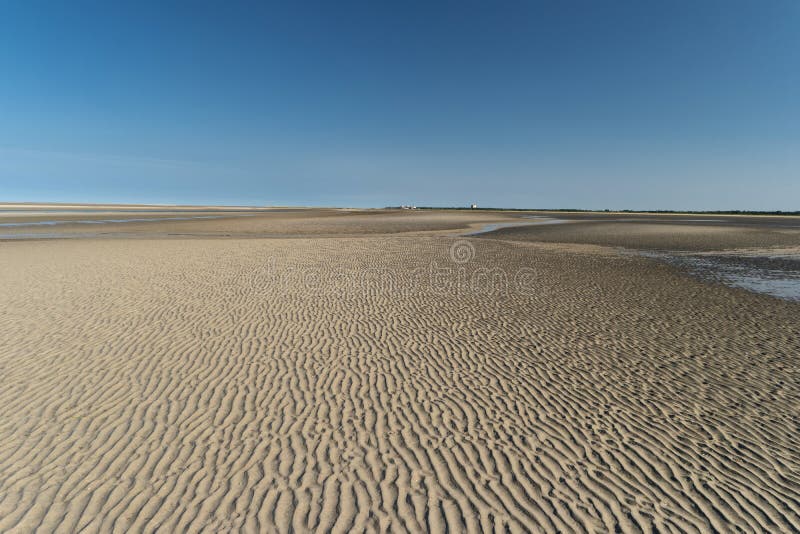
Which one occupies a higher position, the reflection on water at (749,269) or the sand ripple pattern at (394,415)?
the reflection on water at (749,269)

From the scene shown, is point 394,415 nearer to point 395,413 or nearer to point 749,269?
point 395,413

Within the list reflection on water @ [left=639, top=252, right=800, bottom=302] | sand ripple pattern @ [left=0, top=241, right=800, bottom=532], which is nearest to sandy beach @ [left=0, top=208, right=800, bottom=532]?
sand ripple pattern @ [left=0, top=241, right=800, bottom=532]

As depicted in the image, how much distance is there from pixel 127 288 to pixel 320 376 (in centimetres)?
1169

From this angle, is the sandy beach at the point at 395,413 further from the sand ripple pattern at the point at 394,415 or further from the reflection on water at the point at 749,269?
the reflection on water at the point at 749,269

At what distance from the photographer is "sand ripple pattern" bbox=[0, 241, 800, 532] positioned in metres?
4.57

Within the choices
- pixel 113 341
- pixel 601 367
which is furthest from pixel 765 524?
pixel 113 341

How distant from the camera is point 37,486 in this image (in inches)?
190

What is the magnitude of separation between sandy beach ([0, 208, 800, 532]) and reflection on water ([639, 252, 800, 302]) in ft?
13.4

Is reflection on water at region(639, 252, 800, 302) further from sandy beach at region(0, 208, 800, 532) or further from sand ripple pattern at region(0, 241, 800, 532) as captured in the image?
sand ripple pattern at region(0, 241, 800, 532)

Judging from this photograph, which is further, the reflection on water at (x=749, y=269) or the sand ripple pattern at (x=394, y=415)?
the reflection on water at (x=749, y=269)

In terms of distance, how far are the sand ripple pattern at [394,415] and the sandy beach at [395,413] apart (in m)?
0.03

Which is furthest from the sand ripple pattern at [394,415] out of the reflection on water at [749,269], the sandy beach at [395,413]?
the reflection on water at [749,269]

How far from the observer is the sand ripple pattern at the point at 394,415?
4.57 metres

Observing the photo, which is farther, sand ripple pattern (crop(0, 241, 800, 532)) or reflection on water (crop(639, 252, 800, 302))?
reflection on water (crop(639, 252, 800, 302))
